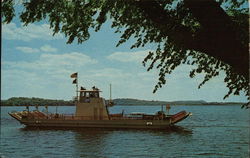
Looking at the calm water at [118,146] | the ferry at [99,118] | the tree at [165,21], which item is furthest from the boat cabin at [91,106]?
the tree at [165,21]

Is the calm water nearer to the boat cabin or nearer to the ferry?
the ferry

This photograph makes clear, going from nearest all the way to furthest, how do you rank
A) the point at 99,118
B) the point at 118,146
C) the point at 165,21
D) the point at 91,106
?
the point at 165,21 → the point at 118,146 → the point at 91,106 → the point at 99,118

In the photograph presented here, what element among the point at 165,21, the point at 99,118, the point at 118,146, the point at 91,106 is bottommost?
the point at 118,146

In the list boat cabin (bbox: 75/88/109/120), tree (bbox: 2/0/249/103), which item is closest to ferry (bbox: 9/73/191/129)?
boat cabin (bbox: 75/88/109/120)

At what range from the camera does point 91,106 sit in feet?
152

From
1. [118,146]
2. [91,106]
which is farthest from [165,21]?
[91,106]

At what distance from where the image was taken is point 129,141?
3697 cm

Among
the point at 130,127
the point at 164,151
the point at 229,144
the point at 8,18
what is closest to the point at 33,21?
the point at 8,18

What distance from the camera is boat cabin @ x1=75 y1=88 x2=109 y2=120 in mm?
46312

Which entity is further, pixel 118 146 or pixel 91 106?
pixel 91 106

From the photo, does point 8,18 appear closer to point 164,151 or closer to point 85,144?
point 164,151

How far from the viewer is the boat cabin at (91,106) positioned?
46.3 m

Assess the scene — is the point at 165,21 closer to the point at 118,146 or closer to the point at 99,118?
the point at 118,146

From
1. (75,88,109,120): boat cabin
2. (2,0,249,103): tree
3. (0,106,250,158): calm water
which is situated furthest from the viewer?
(75,88,109,120): boat cabin
